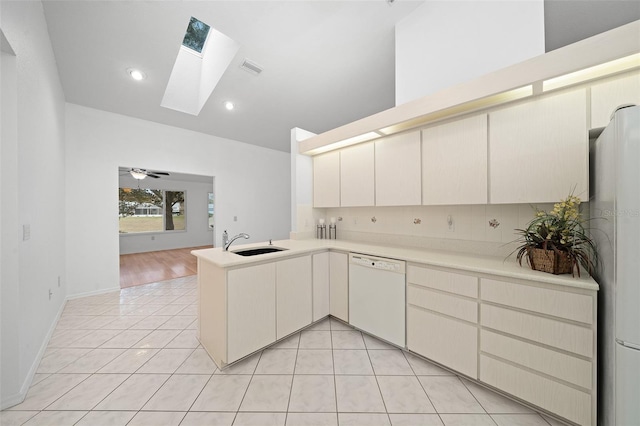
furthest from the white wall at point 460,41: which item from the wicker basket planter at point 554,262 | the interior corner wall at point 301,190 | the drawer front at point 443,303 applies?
the drawer front at point 443,303

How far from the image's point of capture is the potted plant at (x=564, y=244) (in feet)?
4.41

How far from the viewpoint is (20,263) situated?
1.51 meters

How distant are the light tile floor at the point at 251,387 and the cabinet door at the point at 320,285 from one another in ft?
0.68

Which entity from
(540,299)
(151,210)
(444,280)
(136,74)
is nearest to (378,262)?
(444,280)

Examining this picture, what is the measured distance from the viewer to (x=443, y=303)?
1699 millimetres

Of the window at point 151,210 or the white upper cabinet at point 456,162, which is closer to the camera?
the white upper cabinet at point 456,162

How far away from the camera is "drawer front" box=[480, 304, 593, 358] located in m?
1.21

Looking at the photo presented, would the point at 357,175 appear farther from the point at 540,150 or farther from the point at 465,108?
the point at 540,150

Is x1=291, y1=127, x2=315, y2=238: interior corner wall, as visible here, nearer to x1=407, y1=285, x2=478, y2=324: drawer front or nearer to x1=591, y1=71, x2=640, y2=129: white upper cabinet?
x1=407, y1=285, x2=478, y2=324: drawer front

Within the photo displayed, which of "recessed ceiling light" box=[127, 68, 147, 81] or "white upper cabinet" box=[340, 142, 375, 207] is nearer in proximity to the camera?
"white upper cabinet" box=[340, 142, 375, 207]

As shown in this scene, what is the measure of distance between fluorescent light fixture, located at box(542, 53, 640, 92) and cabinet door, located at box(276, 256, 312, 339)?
2.27 meters

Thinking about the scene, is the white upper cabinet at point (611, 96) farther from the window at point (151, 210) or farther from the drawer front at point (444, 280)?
the window at point (151, 210)

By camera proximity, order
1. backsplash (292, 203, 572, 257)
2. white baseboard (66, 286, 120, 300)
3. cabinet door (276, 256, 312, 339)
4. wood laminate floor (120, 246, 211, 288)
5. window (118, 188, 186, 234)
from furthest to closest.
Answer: window (118, 188, 186, 234), wood laminate floor (120, 246, 211, 288), white baseboard (66, 286, 120, 300), cabinet door (276, 256, 312, 339), backsplash (292, 203, 572, 257)

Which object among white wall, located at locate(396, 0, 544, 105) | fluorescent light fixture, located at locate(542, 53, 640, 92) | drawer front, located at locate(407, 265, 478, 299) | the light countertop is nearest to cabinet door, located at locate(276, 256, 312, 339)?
the light countertop
